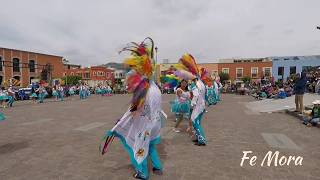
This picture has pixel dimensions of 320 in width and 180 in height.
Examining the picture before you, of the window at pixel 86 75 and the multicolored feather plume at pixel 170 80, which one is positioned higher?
the window at pixel 86 75

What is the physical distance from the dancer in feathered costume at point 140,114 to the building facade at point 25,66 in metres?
43.3

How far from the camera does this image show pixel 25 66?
50.6 meters

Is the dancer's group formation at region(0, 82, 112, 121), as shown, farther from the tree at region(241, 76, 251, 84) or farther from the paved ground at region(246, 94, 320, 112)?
the tree at region(241, 76, 251, 84)

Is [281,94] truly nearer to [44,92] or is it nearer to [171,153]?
[171,153]

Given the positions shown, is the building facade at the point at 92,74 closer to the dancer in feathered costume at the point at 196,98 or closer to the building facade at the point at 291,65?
the building facade at the point at 291,65

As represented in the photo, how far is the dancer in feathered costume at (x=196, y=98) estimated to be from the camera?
21.3 feet

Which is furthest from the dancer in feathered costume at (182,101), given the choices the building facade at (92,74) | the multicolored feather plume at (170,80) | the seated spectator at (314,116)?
the building facade at (92,74)

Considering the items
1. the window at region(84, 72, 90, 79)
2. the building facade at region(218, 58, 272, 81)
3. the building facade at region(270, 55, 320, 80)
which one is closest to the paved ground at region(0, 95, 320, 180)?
the building facade at region(270, 55, 320, 80)

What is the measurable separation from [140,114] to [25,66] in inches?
2083

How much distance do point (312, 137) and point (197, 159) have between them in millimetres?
4033

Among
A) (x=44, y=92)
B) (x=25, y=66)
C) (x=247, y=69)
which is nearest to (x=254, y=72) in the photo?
(x=247, y=69)

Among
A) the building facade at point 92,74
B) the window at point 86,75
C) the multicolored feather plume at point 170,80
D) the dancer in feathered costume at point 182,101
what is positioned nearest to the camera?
the multicolored feather plume at point 170,80

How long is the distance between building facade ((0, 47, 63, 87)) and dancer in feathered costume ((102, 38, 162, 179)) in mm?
43300

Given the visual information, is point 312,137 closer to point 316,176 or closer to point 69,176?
point 316,176
